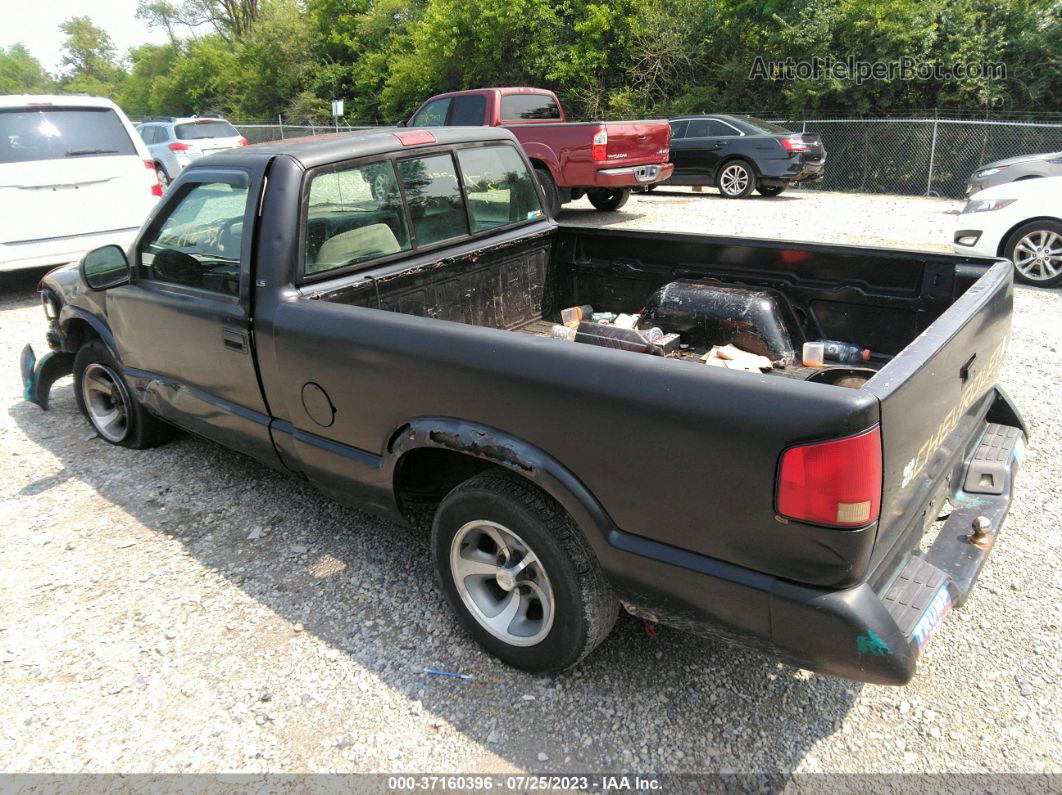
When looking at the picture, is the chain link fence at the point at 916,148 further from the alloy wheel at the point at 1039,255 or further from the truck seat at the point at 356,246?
the truck seat at the point at 356,246

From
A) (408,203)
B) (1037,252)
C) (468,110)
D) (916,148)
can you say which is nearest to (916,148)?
(916,148)

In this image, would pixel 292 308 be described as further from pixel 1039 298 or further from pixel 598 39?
pixel 598 39

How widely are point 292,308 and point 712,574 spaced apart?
194 centimetres

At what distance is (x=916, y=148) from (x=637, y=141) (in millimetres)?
7617

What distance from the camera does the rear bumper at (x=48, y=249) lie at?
7.55 meters

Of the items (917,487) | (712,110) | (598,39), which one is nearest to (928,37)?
(712,110)

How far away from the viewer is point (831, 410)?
1.80 m

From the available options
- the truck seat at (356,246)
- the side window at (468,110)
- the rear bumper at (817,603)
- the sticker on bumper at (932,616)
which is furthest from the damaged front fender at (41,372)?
the side window at (468,110)

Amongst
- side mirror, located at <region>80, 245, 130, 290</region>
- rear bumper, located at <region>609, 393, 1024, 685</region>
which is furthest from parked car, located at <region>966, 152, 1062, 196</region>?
side mirror, located at <region>80, 245, 130, 290</region>

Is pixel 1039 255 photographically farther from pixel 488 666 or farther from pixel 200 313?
pixel 200 313

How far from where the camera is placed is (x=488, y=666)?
110 inches

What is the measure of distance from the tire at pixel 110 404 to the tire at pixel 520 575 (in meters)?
2.64

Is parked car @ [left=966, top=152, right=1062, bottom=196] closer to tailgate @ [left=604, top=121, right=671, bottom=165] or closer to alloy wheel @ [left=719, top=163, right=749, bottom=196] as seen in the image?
alloy wheel @ [left=719, top=163, right=749, bottom=196]

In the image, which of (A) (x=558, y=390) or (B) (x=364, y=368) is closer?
(A) (x=558, y=390)
